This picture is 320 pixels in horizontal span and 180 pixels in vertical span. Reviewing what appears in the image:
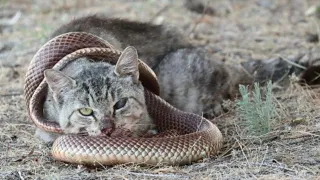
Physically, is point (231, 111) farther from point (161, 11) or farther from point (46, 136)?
point (161, 11)

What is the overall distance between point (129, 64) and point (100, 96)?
1.35ft

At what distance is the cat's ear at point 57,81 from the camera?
5.03 meters

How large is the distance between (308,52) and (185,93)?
2.20 metres

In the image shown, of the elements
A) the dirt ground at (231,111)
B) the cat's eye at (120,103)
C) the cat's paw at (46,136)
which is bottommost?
the cat's paw at (46,136)

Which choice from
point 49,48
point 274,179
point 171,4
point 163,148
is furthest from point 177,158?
point 171,4

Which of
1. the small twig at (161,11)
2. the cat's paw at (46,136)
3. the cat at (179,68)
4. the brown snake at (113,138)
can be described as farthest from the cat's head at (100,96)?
the small twig at (161,11)

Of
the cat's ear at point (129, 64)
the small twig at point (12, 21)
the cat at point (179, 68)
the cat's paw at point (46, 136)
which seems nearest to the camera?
the cat's ear at point (129, 64)

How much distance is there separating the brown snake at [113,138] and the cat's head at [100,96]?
19 cm

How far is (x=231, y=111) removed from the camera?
6602mm

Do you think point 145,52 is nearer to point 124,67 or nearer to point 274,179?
point 124,67

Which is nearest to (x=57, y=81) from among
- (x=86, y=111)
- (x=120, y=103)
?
(x=86, y=111)

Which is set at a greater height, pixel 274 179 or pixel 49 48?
pixel 49 48

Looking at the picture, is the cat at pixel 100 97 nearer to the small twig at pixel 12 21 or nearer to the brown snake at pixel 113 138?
the brown snake at pixel 113 138

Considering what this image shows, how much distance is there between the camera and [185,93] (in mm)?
6750
